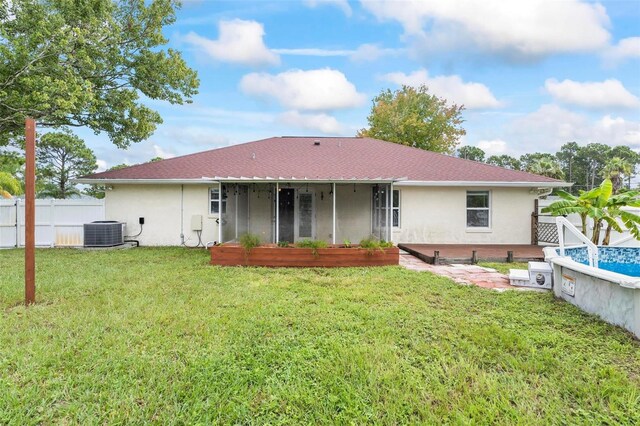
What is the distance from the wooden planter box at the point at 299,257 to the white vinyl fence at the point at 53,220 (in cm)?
674

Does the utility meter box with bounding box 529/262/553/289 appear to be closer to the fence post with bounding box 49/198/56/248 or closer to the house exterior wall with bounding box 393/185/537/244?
the house exterior wall with bounding box 393/185/537/244

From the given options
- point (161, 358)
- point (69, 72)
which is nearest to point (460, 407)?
point (161, 358)

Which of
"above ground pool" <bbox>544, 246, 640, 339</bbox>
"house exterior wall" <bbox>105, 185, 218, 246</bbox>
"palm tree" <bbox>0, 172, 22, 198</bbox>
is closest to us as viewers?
"above ground pool" <bbox>544, 246, 640, 339</bbox>

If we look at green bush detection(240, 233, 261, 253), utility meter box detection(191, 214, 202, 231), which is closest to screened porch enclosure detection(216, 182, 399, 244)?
green bush detection(240, 233, 261, 253)

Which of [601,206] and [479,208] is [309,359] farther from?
[479,208]

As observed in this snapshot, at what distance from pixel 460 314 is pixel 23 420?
4871mm

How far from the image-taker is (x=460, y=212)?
471 inches

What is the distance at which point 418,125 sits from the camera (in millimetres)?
28766

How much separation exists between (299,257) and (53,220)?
32.1 feet

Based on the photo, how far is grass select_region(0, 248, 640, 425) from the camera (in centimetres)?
254

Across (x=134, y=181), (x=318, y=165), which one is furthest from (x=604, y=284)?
(x=134, y=181)

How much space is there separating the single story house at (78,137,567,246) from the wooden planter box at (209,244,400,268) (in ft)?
6.88

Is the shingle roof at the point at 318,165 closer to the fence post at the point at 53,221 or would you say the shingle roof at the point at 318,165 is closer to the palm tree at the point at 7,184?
the fence post at the point at 53,221

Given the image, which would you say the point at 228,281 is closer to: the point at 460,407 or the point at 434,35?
the point at 460,407
